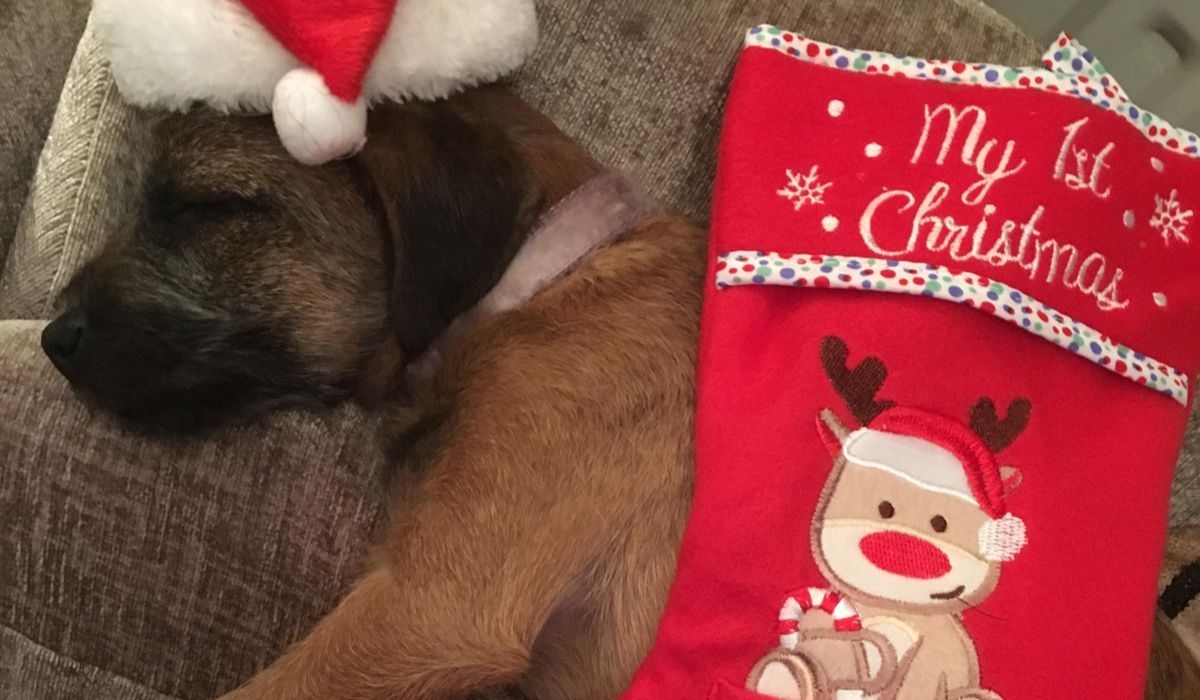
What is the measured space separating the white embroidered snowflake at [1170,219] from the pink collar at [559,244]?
0.66m

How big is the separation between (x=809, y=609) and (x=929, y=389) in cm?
28

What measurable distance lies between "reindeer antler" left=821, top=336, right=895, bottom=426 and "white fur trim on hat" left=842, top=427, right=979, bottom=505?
0.10ft

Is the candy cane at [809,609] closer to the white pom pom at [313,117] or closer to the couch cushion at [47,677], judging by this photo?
the white pom pom at [313,117]

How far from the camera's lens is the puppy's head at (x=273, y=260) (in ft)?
4.17

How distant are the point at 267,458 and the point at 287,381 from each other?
0.11 m

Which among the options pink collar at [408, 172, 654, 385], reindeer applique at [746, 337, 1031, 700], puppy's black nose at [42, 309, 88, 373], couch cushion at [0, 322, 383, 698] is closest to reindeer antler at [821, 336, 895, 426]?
reindeer applique at [746, 337, 1031, 700]

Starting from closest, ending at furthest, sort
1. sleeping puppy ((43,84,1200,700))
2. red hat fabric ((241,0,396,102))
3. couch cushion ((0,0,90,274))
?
red hat fabric ((241,0,396,102)) < sleeping puppy ((43,84,1200,700)) < couch cushion ((0,0,90,274))

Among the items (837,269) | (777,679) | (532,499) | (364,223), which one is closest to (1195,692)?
(777,679)

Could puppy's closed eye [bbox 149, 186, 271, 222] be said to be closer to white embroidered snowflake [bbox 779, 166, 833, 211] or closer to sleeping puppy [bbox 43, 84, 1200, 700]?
sleeping puppy [bbox 43, 84, 1200, 700]

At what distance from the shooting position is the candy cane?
113 cm

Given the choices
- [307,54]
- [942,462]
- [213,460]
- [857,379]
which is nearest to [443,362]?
[213,460]

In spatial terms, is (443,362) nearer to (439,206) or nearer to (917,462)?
(439,206)

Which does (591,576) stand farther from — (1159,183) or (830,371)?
(1159,183)

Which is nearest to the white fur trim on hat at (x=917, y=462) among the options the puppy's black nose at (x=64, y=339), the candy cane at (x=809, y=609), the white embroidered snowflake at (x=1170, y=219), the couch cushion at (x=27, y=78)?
the candy cane at (x=809, y=609)
